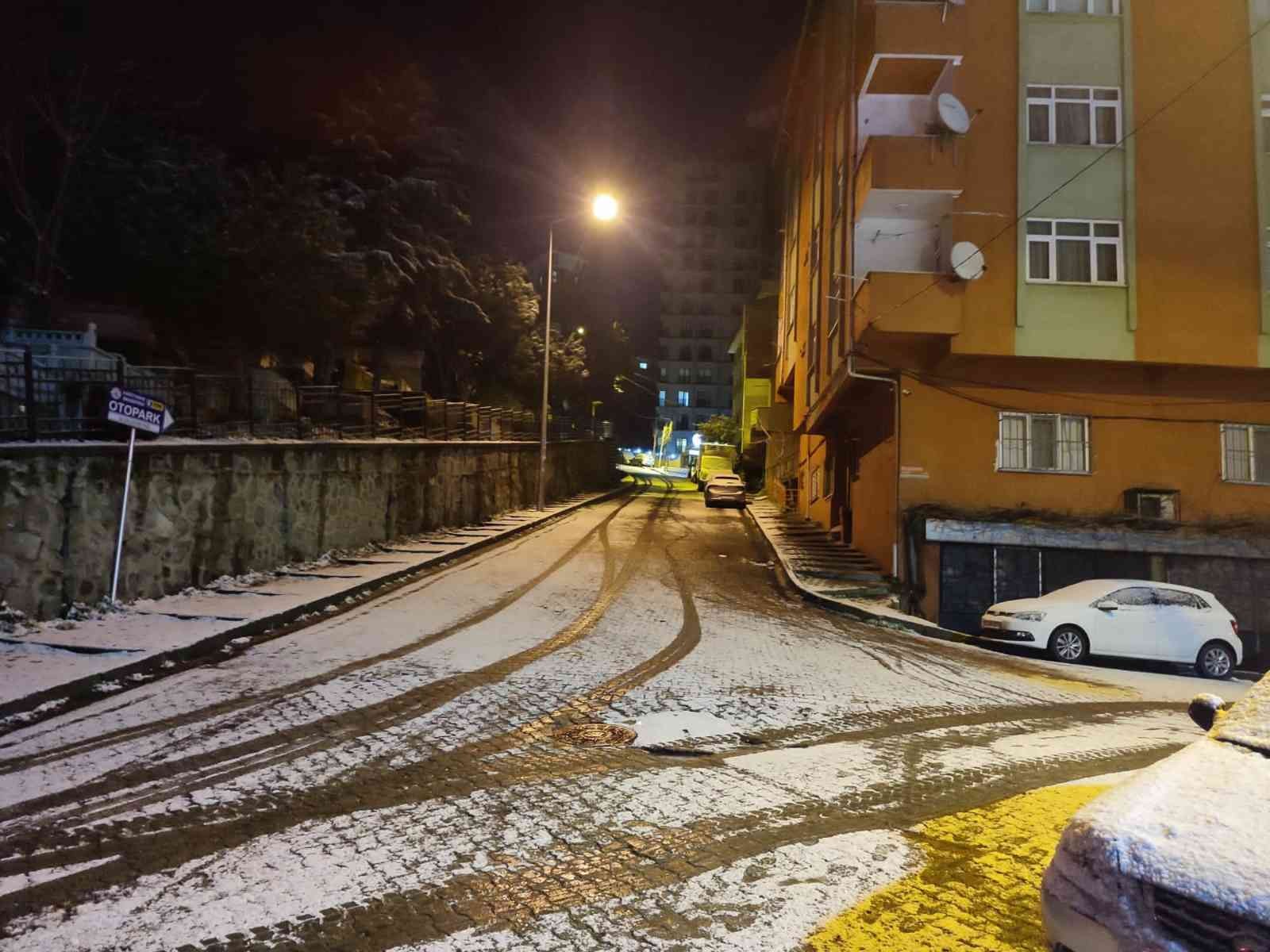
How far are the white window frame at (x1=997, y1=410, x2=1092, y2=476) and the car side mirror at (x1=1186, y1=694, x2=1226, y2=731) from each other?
1473 centimetres

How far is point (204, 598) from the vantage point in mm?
11414

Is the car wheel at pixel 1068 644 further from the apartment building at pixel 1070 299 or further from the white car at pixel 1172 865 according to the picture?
the white car at pixel 1172 865

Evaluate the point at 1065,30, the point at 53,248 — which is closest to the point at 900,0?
the point at 1065,30

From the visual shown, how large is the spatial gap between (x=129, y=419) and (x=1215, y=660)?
52.8ft

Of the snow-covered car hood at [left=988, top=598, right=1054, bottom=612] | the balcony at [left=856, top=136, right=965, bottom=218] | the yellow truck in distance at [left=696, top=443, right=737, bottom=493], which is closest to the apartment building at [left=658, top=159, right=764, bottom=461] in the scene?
the yellow truck in distance at [left=696, top=443, right=737, bottom=493]

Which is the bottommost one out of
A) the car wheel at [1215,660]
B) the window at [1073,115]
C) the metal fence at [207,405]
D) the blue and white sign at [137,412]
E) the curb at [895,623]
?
the car wheel at [1215,660]

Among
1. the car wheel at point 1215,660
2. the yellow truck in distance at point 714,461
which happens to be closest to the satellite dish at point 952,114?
the car wheel at point 1215,660

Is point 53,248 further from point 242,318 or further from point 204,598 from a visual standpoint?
point 204,598

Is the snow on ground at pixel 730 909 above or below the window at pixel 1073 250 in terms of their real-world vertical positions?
below

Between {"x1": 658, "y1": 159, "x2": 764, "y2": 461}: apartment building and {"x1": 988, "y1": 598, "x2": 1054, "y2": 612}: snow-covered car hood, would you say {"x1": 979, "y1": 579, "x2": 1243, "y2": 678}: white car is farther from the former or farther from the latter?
{"x1": 658, "y1": 159, "x2": 764, "y2": 461}: apartment building

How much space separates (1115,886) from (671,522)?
2476 cm

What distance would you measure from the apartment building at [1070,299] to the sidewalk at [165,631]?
10.9 meters

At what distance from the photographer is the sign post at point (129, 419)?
32.9 feet

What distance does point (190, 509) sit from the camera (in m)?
11.9
